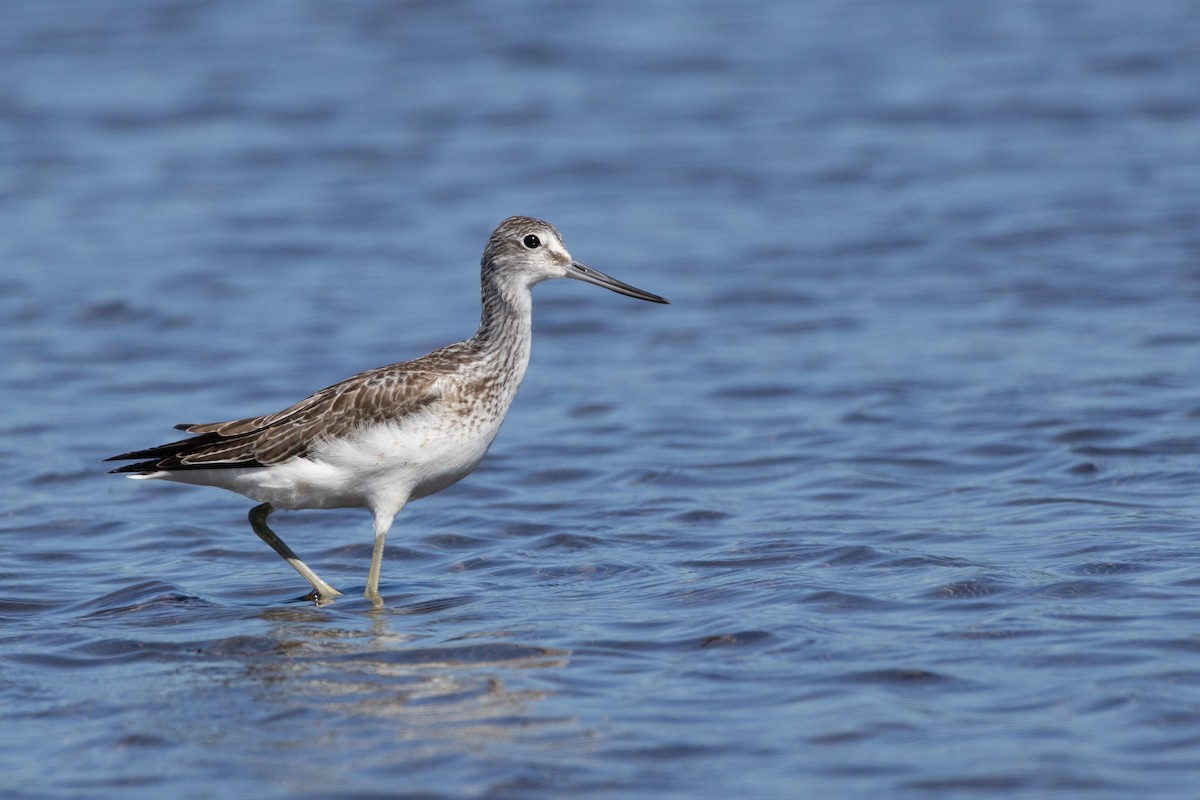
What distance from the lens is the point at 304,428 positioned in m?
9.59

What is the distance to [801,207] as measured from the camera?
20.0 m

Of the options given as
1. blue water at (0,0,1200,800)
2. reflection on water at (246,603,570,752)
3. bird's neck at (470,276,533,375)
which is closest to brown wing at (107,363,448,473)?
bird's neck at (470,276,533,375)

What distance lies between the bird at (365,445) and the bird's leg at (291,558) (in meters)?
0.01

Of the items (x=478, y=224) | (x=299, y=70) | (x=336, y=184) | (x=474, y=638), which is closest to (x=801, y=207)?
A: (x=478, y=224)

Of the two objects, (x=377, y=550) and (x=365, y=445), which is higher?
(x=365, y=445)

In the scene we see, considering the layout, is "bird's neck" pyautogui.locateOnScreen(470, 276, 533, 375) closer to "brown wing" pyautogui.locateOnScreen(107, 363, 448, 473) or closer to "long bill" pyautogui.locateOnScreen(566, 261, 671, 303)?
"long bill" pyautogui.locateOnScreen(566, 261, 671, 303)

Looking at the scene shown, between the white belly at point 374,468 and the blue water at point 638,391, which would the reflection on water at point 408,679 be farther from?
the white belly at point 374,468

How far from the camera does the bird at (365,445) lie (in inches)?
371

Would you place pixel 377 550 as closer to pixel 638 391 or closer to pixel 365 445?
pixel 365 445

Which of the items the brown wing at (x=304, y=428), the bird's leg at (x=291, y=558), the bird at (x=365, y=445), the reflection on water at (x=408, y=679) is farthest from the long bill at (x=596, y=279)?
the reflection on water at (x=408, y=679)

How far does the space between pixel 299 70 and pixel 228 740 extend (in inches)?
835

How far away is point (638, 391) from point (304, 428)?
5.36 metres

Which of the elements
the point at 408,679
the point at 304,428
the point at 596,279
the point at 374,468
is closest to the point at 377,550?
the point at 374,468

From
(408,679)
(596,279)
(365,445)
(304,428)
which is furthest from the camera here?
(596,279)
